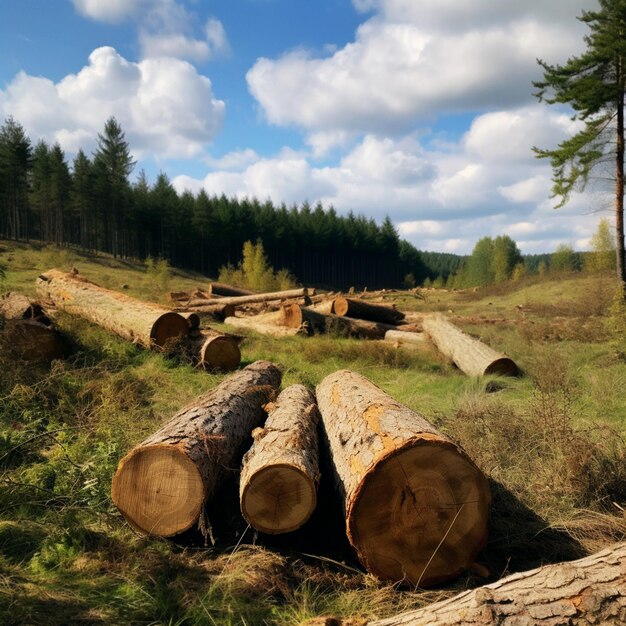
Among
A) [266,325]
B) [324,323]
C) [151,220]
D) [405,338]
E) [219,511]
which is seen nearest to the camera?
[219,511]

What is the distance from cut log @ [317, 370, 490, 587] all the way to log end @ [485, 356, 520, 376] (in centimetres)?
629

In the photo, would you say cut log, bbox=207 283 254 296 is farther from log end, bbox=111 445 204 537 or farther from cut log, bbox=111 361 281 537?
log end, bbox=111 445 204 537

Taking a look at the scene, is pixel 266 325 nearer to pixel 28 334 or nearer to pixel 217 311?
pixel 217 311

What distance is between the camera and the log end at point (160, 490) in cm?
361

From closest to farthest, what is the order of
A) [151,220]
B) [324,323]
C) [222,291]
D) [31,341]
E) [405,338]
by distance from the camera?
[31,341] → [405,338] → [324,323] → [222,291] → [151,220]

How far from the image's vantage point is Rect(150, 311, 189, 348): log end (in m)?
9.20

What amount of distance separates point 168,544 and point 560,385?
6364mm

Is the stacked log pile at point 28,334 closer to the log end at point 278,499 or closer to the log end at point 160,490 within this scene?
the log end at point 160,490

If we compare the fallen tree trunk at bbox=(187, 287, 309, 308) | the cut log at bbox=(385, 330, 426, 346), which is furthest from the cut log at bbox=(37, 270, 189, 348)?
the fallen tree trunk at bbox=(187, 287, 309, 308)

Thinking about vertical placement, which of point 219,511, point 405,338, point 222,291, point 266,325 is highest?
point 222,291

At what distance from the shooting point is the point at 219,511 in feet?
13.5

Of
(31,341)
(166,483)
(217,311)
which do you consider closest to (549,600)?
(166,483)

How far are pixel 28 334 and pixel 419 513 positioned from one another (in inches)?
274

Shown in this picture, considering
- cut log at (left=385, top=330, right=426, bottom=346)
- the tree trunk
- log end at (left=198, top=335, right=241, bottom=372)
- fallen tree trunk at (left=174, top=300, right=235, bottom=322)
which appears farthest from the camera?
fallen tree trunk at (left=174, top=300, right=235, bottom=322)
